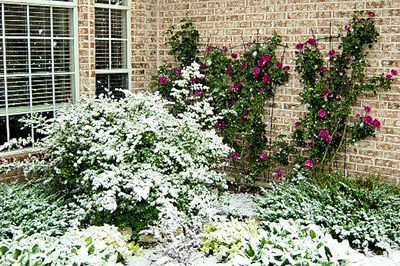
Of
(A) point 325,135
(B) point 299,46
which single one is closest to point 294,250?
(A) point 325,135

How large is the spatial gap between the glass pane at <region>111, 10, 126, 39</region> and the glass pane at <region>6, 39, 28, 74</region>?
1.54 meters

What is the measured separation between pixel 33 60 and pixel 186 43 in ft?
7.53

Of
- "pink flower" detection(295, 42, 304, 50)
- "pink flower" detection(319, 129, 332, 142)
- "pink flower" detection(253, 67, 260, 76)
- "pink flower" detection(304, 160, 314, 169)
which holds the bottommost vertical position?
"pink flower" detection(304, 160, 314, 169)

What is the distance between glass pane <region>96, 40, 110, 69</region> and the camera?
7762mm

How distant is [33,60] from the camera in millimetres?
6918

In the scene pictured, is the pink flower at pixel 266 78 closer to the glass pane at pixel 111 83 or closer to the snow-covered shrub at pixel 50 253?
the glass pane at pixel 111 83

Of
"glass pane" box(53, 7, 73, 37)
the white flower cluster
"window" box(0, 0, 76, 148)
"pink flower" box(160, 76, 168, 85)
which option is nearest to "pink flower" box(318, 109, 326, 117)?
the white flower cluster

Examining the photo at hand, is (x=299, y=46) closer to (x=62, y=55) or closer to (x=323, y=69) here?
(x=323, y=69)

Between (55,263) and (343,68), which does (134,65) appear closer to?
(343,68)

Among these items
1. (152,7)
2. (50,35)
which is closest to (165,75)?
(152,7)

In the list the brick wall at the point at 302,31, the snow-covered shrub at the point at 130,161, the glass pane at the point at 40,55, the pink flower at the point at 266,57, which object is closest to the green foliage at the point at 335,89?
the brick wall at the point at 302,31

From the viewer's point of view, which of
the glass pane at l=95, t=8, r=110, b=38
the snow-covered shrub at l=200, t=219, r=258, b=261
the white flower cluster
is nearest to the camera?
the snow-covered shrub at l=200, t=219, r=258, b=261

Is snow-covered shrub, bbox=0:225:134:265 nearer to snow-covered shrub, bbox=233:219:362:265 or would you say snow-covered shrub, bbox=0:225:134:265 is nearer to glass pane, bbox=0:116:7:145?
snow-covered shrub, bbox=233:219:362:265

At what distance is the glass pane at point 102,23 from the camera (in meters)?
7.71
